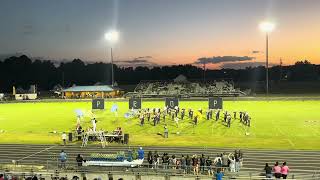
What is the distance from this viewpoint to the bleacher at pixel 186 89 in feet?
289

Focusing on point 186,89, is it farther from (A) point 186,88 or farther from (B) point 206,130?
(B) point 206,130

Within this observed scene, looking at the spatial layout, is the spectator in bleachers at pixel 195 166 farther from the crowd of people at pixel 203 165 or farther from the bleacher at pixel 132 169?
the bleacher at pixel 132 169

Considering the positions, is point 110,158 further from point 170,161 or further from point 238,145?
point 238,145

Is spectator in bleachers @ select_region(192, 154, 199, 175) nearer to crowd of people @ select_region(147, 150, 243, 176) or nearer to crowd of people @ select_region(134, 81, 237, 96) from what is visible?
crowd of people @ select_region(147, 150, 243, 176)

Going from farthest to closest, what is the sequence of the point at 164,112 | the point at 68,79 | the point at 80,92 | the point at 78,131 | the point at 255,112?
the point at 68,79
the point at 80,92
the point at 255,112
the point at 164,112
the point at 78,131

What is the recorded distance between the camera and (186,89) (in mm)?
99125

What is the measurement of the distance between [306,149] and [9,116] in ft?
136

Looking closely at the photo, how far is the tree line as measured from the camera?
152 meters

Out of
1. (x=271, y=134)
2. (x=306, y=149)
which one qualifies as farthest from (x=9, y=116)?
(x=306, y=149)

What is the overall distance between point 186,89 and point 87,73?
8643cm

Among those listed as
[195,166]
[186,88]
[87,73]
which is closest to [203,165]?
[195,166]

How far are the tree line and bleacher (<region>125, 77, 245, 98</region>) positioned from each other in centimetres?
6070

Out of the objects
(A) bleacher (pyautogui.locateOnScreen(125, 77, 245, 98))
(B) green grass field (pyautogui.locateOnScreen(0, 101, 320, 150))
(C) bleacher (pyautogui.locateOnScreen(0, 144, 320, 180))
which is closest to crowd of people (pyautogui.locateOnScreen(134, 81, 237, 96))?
(A) bleacher (pyautogui.locateOnScreen(125, 77, 245, 98))

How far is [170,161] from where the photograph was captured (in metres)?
23.8
